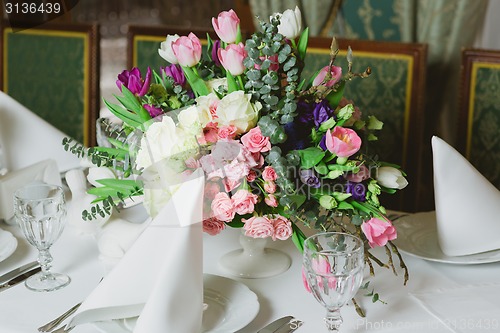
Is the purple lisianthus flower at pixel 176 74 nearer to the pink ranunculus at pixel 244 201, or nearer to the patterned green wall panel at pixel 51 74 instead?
the pink ranunculus at pixel 244 201

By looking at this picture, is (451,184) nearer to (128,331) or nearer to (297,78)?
(297,78)

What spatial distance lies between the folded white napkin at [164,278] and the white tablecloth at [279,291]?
0.06 m

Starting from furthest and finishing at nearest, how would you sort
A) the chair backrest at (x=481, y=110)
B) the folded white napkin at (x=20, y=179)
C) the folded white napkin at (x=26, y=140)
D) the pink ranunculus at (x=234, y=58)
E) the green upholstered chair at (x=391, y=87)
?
1. the green upholstered chair at (x=391, y=87)
2. the chair backrest at (x=481, y=110)
3. the folded white napkin at (x=26, y=140)
4. the folded white napkin at (x=20, y=179)
5. the pink ranunculus at (x=234, y=58)

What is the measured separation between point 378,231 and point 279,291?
0.73 ft

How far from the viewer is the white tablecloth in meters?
1.23

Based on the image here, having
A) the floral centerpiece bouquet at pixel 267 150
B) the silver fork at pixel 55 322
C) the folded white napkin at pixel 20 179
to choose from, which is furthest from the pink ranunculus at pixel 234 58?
the folded white napkin at pixel 20 179

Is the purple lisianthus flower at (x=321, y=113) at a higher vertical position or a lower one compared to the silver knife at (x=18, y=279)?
higher

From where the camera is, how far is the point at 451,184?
57.7 inches

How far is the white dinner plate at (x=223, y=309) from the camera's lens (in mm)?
1189

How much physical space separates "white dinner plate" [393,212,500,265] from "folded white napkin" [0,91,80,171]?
817 mm

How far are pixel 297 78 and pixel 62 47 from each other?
1489 mm

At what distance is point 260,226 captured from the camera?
1280 millimetres

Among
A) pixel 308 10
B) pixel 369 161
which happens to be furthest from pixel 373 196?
pixel 308 10

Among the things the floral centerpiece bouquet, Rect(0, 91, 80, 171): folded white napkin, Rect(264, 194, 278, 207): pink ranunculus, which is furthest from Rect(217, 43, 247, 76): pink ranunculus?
Rect(0, 91, 80, 171): folded white napkin
